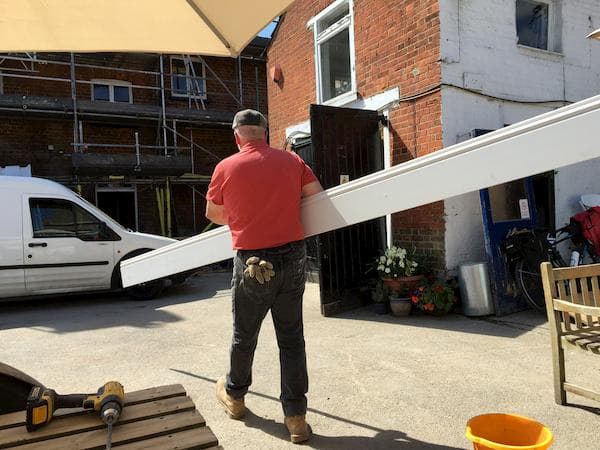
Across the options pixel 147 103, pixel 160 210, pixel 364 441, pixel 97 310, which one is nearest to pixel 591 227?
pixel 364 441

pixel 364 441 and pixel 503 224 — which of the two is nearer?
pixel 364 441

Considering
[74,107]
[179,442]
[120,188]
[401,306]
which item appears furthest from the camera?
[120,188]

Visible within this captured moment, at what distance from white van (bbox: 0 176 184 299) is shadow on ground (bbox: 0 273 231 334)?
1.00 feet

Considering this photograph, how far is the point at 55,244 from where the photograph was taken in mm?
7539

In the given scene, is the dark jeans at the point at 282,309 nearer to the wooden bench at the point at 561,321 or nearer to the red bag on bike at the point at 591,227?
the wooden bench at the point at 561,321

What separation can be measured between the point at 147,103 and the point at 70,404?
14000 mm

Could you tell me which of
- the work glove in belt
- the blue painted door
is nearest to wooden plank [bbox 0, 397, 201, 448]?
the work glove in belt

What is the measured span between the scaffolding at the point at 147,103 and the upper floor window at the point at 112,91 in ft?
0.28

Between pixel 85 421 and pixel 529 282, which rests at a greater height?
pixel 85 421

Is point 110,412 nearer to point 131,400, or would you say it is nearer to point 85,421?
point 85,421

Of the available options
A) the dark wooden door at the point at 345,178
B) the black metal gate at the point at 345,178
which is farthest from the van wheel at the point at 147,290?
the dark wooden door at the point at 345,178

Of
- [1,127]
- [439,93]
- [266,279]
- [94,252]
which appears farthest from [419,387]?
[1,127]

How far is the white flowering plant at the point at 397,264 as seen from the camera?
616 centimetres

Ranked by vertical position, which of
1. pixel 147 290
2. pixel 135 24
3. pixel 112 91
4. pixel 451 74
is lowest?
pixel 147 290
